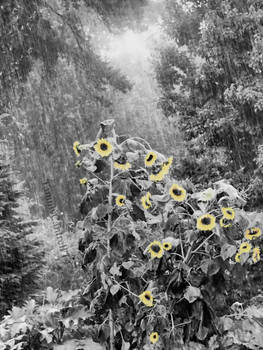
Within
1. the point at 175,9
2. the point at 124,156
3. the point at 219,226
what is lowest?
the point at 219,226

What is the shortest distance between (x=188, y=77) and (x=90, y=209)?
5.71 meters

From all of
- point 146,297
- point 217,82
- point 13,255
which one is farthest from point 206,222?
point 217,82

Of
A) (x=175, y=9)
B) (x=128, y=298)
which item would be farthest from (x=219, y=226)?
(x=175, y=9)

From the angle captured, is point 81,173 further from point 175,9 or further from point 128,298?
point 128,298

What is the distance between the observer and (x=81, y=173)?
13.8m

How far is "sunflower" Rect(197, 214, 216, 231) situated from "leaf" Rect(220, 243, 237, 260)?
0.31 feet

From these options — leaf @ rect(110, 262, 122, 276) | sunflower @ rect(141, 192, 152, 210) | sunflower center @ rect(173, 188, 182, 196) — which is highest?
sunflower center @ rect(173, 188, 182, 196)

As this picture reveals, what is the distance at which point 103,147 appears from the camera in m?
1.59

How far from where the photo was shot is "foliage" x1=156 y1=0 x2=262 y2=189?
19.6 feet

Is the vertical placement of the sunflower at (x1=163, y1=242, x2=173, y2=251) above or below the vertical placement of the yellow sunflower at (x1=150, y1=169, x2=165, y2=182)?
below

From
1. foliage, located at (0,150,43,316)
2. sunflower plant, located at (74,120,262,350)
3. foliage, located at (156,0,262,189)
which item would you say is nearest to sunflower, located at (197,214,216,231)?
sunflower plant, located at (74,120,262,350)

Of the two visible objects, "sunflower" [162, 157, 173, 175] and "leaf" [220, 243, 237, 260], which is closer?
"leaf" [220, 243, 237, 260]

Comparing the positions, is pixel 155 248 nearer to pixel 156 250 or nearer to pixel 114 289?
pixel 156 250

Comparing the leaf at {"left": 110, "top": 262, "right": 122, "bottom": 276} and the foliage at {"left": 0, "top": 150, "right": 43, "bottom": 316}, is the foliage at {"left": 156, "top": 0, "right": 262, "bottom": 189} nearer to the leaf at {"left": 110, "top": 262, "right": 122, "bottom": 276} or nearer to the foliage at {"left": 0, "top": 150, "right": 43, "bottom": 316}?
the foliage at {"left": 0, "top": 150, "right": 43, "bottom": 316}
